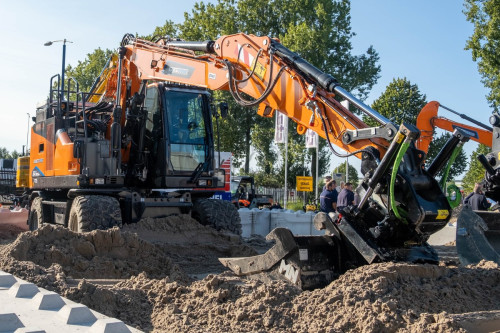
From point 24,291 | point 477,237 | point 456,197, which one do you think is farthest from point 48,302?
point 477,237

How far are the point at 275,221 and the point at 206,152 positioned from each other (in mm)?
5462

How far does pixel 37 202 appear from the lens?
12977 mm

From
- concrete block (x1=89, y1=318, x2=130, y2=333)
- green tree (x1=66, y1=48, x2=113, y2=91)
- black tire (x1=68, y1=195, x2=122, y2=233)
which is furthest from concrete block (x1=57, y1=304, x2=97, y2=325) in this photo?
green tree (x1=66, y1=48, x2=113, y2=91)

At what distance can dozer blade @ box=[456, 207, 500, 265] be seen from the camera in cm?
780

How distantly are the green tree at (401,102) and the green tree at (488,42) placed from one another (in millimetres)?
5577

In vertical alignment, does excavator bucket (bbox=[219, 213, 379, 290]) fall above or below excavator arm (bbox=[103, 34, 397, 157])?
below

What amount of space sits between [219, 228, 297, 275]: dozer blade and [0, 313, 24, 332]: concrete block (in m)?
2.99

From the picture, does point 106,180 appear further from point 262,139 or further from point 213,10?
point 213,10

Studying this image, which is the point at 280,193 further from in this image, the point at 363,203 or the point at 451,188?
A: the point at 363,203

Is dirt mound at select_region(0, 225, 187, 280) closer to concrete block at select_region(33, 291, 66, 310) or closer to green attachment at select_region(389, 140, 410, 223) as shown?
green attachment at select_region(389, 140, 410, 223)

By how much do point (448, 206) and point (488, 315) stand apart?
1.56m

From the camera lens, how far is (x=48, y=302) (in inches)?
135

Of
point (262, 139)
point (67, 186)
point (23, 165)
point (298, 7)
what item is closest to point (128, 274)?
point (67, 186)

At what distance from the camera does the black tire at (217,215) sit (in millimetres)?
10477
